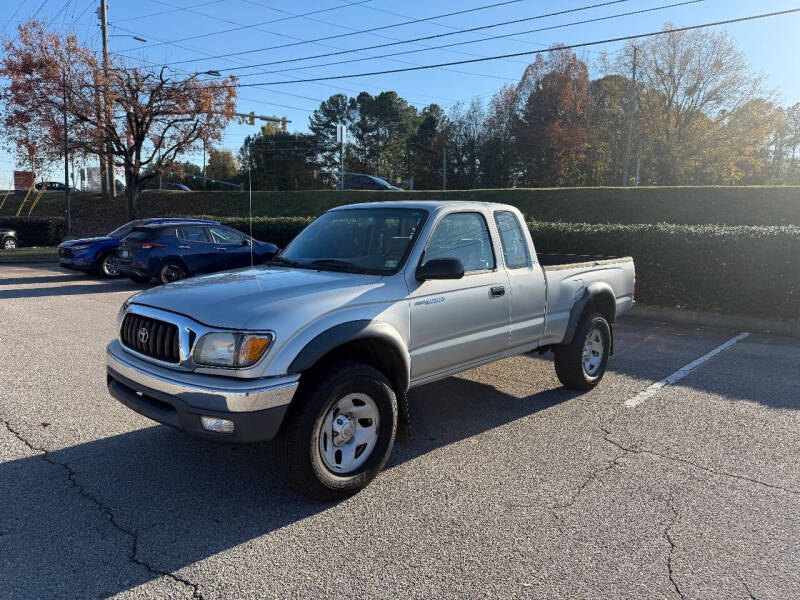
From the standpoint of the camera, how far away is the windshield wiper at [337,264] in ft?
14.4

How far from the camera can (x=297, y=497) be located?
3.77 meters

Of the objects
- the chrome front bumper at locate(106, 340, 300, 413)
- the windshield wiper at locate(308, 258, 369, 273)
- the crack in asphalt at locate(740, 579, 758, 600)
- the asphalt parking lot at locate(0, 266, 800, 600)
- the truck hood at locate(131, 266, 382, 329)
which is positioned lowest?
the crack in asphalt at locate(740, 579, 758, 600)

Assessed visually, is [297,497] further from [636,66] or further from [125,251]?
[636,66]

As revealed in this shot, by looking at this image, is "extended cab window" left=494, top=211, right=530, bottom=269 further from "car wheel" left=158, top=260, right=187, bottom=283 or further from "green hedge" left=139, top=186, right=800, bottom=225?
"green hedge" left=139, top=186, right=800, bottom=225

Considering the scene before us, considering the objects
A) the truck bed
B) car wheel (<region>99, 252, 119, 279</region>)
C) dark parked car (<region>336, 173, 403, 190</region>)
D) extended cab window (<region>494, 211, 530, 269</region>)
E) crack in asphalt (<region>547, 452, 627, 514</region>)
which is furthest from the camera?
dark parked car (<region>336, 173, 403, 190</region>)

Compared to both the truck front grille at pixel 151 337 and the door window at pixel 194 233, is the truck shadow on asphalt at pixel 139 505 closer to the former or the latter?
the truck front grille at pixel 151 337

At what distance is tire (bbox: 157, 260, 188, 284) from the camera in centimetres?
1338

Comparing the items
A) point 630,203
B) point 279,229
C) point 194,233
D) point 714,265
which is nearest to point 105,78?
point 279,229

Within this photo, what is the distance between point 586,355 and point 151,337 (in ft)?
13.9

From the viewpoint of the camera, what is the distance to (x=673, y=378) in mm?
6746

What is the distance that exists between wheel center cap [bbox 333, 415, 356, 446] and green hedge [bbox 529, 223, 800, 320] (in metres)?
8.70

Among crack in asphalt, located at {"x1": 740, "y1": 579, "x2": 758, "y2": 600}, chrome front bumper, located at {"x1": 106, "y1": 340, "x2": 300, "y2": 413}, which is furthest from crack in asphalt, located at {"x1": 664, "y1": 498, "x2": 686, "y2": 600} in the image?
chrome front bumper, located at {"x1": 106, "y1": 340, "x2": 300, "y2": 413}

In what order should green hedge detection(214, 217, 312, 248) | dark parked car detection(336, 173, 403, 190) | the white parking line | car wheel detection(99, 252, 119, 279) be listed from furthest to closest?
dark parked car detection(336, 173, 403, 190) < green hedge detection(214, 217, 312, 248) < car wheel detection(99, 252, 119, 279) < the white parking line

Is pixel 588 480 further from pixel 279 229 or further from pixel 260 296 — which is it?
pixel 279 229
